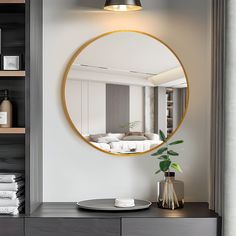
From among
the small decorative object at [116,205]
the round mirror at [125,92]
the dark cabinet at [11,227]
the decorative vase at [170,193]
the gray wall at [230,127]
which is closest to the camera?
the gray wall at [230,127]

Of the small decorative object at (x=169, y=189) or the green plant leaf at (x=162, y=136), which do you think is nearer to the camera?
the small decorative object at (x=169, y=189)

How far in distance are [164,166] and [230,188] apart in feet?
1.63

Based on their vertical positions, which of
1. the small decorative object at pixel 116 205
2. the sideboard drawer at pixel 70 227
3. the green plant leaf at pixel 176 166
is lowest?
the sideboard drawer at pixel 70 227

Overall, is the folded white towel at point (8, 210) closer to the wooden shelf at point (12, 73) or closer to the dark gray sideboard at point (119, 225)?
the dark gray sideboard at point (119, 225)

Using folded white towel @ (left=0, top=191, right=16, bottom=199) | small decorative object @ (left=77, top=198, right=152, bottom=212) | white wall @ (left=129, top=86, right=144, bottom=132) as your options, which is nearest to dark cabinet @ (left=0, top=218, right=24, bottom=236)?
folded white towel @ (left=0, top=191, right=16, bottom=199)

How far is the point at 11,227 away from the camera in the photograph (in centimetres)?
289

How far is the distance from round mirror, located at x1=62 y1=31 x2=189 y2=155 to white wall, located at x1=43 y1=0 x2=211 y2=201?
6cm

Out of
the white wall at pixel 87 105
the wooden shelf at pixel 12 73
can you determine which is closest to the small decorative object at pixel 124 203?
the white wall at pixel 87 105

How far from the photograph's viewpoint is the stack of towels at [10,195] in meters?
2.94

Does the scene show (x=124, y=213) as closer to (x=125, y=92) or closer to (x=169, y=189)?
(x=169, y=189)

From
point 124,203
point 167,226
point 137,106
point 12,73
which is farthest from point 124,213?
point 12,73

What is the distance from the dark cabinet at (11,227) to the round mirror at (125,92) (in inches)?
27.3

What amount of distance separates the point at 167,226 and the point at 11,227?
807 mm

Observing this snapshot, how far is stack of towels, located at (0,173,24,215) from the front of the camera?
2939 millimetres
